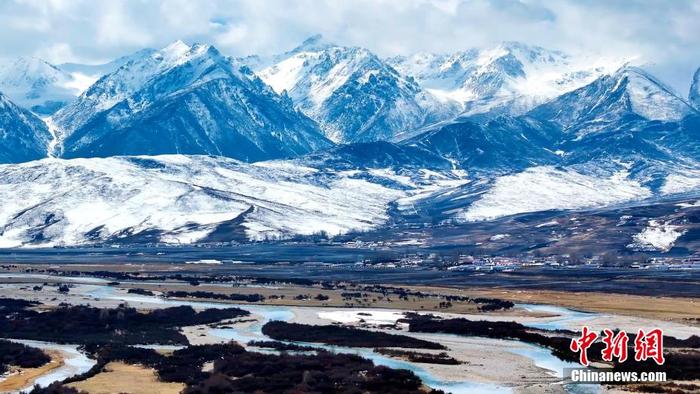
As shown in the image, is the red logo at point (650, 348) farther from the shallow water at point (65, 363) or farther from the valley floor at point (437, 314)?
the shallow water at point (65, 363)

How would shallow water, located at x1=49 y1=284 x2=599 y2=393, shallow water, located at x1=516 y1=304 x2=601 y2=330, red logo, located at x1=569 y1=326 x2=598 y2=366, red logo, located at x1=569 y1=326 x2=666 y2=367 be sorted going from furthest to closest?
shallow water, located at x1=516 y1=304 x2=601 y2=330 < red logo, located at x1=569 y1=326 x2=598 y2=366 < red logo, located at x1=569 y1=326 x2=666 y2=367 < shallow water, located at x1=49 y1=284 x2=599 y2=393

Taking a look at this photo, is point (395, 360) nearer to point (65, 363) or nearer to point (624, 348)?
point (624, 348)

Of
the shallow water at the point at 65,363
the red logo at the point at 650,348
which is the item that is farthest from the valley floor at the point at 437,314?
the red logo at the point at 650,348

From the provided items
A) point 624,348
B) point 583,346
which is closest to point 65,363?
point 583,346

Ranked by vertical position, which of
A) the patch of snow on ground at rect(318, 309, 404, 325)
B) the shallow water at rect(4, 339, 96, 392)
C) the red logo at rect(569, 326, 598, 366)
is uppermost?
the patch of snow on ground at rect(318, 309, 404, 325)

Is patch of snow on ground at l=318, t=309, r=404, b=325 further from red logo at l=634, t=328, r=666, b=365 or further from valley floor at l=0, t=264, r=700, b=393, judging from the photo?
red logo at l=634, t=328, r=666, b=365

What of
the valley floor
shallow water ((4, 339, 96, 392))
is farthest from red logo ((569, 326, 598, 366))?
shallow water ((4, 339, 96, 392))

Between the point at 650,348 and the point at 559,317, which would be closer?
the point at 650,348

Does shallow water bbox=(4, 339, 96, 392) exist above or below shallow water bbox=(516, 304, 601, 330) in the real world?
below

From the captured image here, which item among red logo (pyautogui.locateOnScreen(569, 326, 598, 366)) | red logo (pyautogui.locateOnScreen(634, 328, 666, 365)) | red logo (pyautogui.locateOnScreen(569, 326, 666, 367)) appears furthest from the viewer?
red logo (pyautogui.locateOnScreen(569, 326, 598, 366))

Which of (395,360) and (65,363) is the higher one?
(395,360)

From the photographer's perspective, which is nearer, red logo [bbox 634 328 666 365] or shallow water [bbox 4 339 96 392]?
red logo [bbox 634 328 666 365]

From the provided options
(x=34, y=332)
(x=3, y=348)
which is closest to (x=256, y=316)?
(x=34, y=332)
